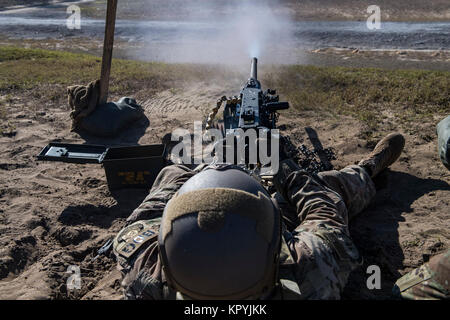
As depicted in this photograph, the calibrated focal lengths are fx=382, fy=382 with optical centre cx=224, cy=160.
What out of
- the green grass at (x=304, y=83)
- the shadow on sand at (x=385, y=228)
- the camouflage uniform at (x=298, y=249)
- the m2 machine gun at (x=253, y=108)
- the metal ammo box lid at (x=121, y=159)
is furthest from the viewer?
the green grass at (x=304, y=83)

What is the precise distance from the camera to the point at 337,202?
3100 mm

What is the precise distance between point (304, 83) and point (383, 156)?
14.6 feet

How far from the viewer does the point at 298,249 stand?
8.29 feet

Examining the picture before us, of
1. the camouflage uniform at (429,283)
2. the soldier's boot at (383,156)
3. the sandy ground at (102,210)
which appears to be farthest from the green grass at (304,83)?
the camouflage uniform at (429,283)

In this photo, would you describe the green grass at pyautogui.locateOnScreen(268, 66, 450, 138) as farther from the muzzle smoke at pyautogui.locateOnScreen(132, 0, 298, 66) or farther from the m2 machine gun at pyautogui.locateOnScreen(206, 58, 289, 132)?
the muzzle smoke at pyautogui.locateOnScreen(132, 0, 298, 66)

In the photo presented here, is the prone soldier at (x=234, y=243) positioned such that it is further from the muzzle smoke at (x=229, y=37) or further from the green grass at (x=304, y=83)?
the muzzle smoke at (x=229, y=37)

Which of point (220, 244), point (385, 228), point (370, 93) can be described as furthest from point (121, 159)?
→ point (370, 93)

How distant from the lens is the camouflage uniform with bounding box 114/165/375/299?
2420 millimetres

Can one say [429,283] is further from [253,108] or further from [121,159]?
[121,159]

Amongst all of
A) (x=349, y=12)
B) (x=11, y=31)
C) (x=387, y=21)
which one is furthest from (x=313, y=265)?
(x=11, y=31)

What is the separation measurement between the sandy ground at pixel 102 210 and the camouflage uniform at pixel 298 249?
817 mm

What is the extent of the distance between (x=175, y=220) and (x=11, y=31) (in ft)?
77.1

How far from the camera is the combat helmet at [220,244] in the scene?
203cm
